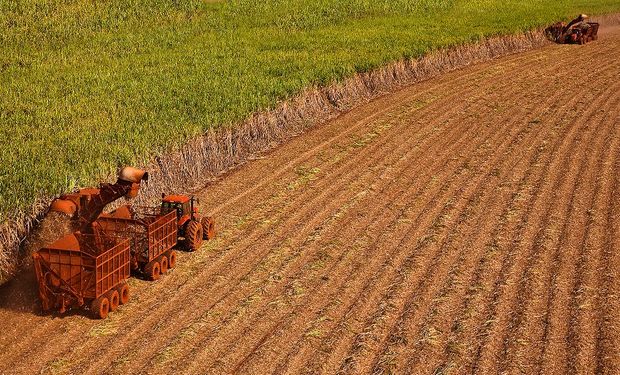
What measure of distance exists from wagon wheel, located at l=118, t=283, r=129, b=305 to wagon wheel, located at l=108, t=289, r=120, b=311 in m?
0.10

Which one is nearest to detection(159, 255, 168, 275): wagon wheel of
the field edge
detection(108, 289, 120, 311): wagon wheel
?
detection(108, 289, 120, 311): wagon wheel

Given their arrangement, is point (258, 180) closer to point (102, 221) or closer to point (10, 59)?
point (102, 221)

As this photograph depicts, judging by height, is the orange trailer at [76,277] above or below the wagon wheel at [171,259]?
above

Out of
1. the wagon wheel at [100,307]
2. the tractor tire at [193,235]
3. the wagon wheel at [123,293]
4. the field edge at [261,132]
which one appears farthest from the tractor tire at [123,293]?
the field edge at [261,132]

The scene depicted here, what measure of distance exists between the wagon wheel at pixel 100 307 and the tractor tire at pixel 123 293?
41 cm

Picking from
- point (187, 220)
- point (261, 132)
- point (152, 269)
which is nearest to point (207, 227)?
point (187, 220)

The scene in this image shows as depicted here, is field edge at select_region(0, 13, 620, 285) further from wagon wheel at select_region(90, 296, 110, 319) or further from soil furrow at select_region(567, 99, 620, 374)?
soil furrow at select_region(567, 99, 620, 374)

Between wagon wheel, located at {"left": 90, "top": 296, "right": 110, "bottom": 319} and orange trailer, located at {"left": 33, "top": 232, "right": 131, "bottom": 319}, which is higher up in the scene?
orange trailer, located at {"left": 33, "top": 232, "right": 131, "bottom": 319}

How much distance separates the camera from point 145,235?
1402cm

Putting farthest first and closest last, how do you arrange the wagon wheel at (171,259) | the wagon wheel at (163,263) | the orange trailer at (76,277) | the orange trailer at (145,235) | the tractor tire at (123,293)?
the wagon wheel at (171,259) < the wagon wheel at (163,263) < the orange trailer at (145,235) < the tractor tire at (123,293) < the orange trailer at (76,277)

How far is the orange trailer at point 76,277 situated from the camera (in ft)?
41.2

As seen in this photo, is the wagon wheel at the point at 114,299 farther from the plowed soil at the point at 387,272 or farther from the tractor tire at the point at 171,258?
the tractor tire at the point at 171,258

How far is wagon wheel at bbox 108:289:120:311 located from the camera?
42.7 feet

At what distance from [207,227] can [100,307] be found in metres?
3.70
